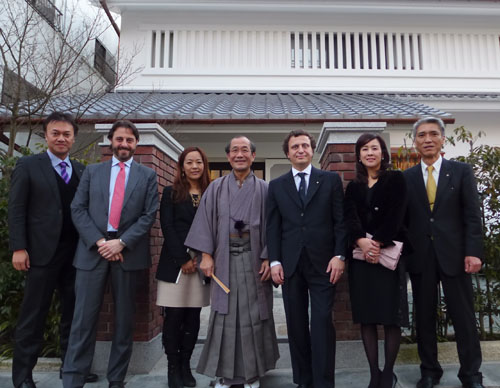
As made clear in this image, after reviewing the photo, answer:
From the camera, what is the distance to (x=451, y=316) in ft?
9.86

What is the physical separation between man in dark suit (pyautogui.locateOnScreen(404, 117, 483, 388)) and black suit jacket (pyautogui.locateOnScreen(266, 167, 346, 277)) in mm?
695

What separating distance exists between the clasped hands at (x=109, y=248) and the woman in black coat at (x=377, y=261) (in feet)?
6.14

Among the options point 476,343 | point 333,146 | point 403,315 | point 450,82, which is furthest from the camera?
point 450,82

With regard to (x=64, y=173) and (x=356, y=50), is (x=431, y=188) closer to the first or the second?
(x=64, y=173)

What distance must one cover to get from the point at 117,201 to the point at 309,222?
1.64m

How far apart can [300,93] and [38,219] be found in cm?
770

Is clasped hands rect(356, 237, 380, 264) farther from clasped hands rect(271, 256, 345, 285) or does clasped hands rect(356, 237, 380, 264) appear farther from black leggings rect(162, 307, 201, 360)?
black leggings rect(162, 307, 201, 360)

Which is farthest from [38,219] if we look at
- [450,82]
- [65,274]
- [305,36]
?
[450,82]

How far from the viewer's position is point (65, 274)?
10.5ft

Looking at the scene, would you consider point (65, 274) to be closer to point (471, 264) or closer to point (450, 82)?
point (471, 264)

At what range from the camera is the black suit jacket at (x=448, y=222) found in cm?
295

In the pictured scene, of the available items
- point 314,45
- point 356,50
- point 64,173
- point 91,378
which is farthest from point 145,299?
point 356,50

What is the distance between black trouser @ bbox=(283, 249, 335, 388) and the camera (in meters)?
2.80

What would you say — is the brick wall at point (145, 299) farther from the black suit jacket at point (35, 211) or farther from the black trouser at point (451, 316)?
the black trouser at point (451, 316)
